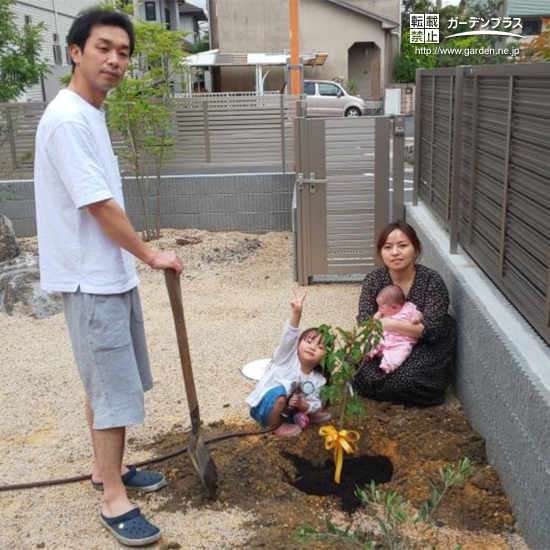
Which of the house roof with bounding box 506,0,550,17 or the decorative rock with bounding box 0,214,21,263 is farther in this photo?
the house roof with bounding box 506,0,550,17

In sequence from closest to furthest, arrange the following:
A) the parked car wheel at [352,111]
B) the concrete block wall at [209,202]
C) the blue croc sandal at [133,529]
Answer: the blue croc sandal at [133,529] < the concrete block wall at [209,202] < the parked car wheel at [352,111]

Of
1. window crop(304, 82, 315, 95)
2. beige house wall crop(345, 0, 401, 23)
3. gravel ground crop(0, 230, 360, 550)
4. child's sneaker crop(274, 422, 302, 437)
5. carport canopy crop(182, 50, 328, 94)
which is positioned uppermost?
beige house wall crop(345, 0, 401, 23)

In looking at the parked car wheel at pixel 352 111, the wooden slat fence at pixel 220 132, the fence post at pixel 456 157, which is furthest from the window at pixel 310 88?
the fence post at pixel 456 157

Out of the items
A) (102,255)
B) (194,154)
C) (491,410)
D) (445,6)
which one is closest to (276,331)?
(491,410)

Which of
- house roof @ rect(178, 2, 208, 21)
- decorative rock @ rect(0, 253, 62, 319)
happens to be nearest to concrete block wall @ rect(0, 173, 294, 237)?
decorative rock @ rect(0, 253, 62, 319)

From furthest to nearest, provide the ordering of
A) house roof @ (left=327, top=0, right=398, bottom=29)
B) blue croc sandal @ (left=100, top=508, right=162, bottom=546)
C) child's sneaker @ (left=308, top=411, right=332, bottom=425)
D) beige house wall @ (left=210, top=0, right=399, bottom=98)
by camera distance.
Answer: beige house wall @ (left=210, top=0, right=399, bottom=98) → house roof @ (left=327, top=0, right=398, bottom=29) → child's sneaker @ (left=308, top=411, right=332, bottom=425) → blue croc sandal @ (left=100, top=508, right=162, bottom=546)

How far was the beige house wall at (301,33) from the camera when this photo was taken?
104 feet

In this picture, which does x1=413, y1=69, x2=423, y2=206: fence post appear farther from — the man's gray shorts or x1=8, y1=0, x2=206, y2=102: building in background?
x1=8, y1=0, x2=206, y2=102: building in background

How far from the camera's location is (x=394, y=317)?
384 centimetres

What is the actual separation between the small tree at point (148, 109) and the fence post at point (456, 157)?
14.0ft

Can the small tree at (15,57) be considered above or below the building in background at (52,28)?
below

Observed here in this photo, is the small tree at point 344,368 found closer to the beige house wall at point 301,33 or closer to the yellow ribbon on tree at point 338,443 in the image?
the yellow ribbon on tree at point 338,443

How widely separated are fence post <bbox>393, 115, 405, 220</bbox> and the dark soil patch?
107 inches

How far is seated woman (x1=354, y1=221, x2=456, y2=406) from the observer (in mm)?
3711
